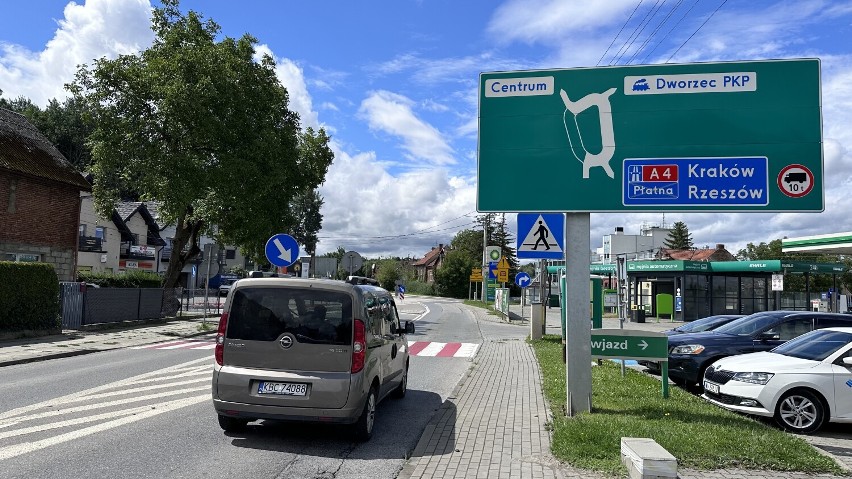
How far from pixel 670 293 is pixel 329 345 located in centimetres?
3734

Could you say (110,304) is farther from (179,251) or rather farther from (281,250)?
(281,250)

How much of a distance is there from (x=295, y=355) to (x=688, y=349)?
7592 millimetres

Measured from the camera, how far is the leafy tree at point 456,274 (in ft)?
293

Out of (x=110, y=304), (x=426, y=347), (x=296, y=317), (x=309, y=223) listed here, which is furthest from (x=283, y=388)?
(x=309, y=223)

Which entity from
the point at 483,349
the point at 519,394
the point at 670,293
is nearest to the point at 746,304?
the point at 670,293

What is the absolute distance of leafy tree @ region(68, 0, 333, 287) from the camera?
86.4ft

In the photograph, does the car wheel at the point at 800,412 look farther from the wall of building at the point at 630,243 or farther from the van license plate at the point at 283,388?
the wall of building at the point at 630,243

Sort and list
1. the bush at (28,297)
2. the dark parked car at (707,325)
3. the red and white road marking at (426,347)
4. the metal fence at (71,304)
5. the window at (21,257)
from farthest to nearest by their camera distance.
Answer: the window at (21,257) < the metal fence at (71,304) < the red and white road marking at (426,347) < the bush at (28,297) < the dark parked car at (707,325)

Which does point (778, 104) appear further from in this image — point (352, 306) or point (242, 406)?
point (242, 406)

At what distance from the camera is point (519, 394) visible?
1047cm

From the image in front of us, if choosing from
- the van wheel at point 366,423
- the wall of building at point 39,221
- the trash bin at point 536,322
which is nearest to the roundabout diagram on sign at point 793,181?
the van wheel at point 366,423

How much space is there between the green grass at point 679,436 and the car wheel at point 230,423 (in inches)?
141

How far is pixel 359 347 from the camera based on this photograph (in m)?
7.08

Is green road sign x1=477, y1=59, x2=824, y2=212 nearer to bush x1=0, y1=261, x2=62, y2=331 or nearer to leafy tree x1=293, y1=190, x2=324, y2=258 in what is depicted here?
bush x1=0, y1=261, x2=62, y2=331
